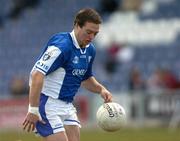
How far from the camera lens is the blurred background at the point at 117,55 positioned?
23031 mm

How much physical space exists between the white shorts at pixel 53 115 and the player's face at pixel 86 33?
0.81m

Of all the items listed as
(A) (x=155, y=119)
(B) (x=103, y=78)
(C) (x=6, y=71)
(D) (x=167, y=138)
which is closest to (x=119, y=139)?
(D) (x=167, y=138)

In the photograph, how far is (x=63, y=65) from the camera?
951 cm

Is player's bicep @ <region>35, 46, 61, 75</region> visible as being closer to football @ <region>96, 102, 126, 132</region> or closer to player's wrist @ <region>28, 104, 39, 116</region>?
player's wrist @ <region>28, 104, 39, 116</region>

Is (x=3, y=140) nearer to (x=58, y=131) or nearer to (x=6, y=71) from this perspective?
(x=58, y=131)

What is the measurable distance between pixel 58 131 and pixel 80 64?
2.96 feet

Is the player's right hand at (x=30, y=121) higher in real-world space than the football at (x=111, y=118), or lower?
higher

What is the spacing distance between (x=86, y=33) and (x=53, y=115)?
1.10m

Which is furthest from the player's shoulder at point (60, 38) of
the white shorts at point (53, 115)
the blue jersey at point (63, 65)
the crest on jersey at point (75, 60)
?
the white shorts at point (53, 115)

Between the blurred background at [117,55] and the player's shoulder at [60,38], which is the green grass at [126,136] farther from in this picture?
the player's shoulder at [60,38]

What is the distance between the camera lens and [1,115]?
24.6 meters

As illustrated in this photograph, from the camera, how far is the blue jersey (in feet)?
30.5

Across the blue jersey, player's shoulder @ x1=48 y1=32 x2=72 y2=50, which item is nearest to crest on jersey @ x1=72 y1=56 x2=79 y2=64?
the blue jersey

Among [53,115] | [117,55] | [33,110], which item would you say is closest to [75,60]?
[53,115]
